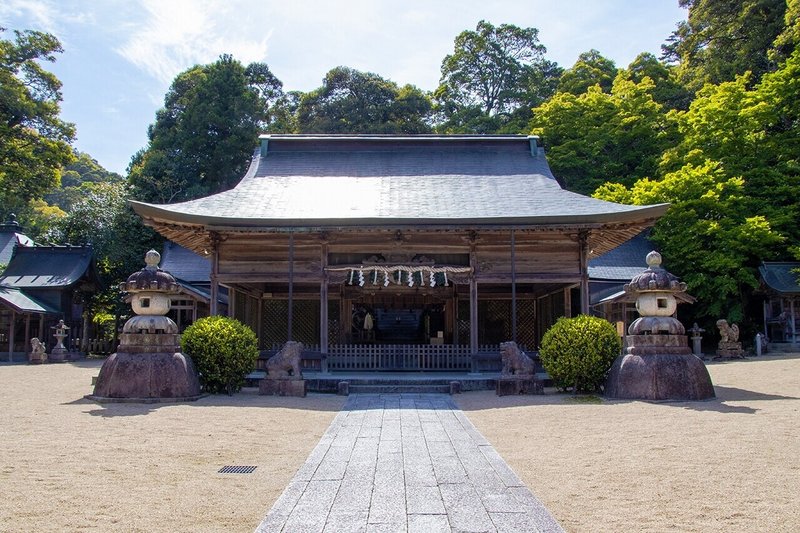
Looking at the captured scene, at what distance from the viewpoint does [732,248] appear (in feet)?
78.5

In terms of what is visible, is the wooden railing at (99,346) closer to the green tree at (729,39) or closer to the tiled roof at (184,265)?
the tiled roof at (184,265)

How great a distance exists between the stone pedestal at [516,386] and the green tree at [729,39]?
2768 centimetres

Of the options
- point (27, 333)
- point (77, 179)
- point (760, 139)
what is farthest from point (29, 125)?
point (77, 179)

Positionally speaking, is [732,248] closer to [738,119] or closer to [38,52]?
[738,119]

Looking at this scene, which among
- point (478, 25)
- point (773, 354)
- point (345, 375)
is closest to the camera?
point (345, 375)

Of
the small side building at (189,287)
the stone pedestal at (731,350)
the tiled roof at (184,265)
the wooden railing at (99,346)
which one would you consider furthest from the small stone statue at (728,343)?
the wooden railing at (99,346)

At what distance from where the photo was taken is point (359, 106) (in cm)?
Answer: 4391

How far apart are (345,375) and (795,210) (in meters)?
21.3

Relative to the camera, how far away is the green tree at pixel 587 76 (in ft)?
136

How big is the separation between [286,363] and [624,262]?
20530 mm

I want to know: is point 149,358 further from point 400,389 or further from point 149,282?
point 400,389

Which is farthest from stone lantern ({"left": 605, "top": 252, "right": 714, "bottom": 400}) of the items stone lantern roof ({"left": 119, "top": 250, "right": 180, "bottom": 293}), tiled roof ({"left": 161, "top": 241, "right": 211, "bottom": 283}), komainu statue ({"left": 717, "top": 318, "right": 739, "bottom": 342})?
tiled roof ({"left": 161, "top": 241, "right": 211, "bottom": 283})

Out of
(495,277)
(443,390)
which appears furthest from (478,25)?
(443,390)

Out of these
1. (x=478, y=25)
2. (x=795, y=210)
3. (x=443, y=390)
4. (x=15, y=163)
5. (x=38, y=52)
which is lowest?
(x=443, y=390)
